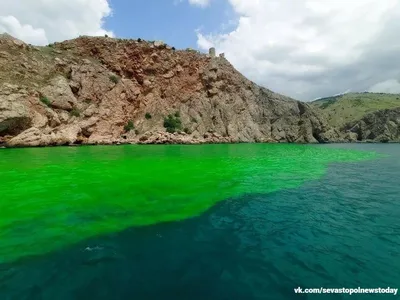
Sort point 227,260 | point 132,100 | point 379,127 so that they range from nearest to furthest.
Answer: point 227,260 < point 132,100 < point 379,127

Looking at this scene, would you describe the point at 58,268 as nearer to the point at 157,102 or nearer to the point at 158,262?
the point at 158,262

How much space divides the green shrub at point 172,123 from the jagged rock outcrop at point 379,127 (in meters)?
99.5

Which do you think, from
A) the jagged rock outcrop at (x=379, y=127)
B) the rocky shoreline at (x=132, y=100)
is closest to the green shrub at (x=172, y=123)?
the rocky shoreline at (x=132, y=100)

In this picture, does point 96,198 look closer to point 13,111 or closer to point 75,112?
point 13,111

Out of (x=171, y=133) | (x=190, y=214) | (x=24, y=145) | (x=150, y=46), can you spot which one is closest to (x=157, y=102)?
(x=171, y=133)

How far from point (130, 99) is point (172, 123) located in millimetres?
12702

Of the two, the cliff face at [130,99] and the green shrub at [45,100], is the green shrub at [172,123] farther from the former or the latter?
the green shrub at [45,100]

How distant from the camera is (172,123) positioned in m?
75.7

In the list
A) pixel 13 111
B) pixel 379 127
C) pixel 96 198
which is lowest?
pixel 96 198

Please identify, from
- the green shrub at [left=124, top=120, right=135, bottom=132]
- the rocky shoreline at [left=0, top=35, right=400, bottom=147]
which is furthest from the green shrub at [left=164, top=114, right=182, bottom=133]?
the green shrub at [left=124, top=120, right=135, bottom=132]

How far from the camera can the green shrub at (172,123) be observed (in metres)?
74.2

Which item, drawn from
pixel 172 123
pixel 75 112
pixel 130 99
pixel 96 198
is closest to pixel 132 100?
pixel 130 99

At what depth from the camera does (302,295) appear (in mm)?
5754

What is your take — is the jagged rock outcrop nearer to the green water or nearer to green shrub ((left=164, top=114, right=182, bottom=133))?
green shrub ((left=164, top=114, right=182, bottom=133))
